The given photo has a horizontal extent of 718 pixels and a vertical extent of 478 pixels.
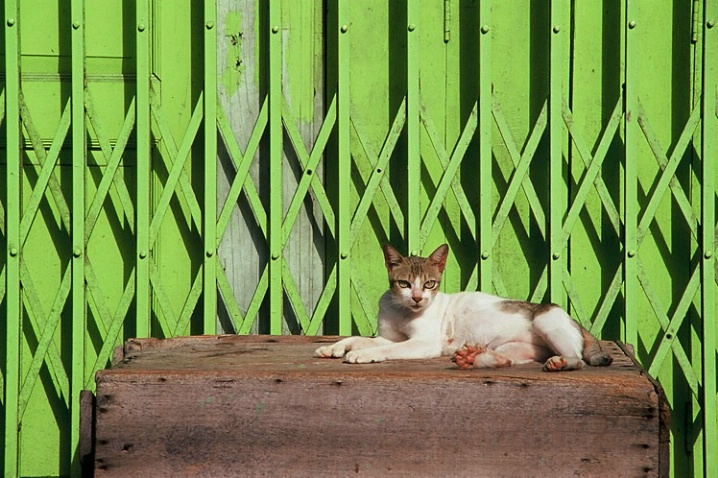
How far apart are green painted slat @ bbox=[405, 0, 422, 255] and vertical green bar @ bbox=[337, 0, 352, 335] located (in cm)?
29

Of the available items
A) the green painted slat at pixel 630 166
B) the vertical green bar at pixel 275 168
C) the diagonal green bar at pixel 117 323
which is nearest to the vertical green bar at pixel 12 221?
the diagonal green bar at pixel 117 323

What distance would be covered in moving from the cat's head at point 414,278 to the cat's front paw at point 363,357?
0.97 feet

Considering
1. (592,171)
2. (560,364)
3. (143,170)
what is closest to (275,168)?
(143,170)

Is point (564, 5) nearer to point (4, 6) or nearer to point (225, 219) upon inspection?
point (225, 219)

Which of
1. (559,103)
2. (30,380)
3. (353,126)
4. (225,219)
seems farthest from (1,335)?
(559,103)

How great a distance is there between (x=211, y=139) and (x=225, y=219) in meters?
0.38

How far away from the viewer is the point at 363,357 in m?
3.96

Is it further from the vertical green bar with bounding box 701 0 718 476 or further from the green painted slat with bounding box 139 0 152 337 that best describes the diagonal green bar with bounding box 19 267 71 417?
the vertical green bar with bounding box 701 0 718 476

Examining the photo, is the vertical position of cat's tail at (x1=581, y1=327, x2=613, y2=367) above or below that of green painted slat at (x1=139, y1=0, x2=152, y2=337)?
below

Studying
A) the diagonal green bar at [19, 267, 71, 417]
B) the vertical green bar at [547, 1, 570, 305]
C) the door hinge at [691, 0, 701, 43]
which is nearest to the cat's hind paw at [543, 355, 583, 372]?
the vertical green bar at [547, 1, 570, 305]

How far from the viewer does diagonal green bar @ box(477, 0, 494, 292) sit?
4832mm

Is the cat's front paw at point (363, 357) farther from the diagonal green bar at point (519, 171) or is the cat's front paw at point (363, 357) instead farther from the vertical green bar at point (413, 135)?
the diagonal green bar at point (519, 171)

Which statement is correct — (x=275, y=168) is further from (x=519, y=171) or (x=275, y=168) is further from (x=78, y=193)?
(x=519, y=171)

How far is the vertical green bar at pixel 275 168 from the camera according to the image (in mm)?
4828
